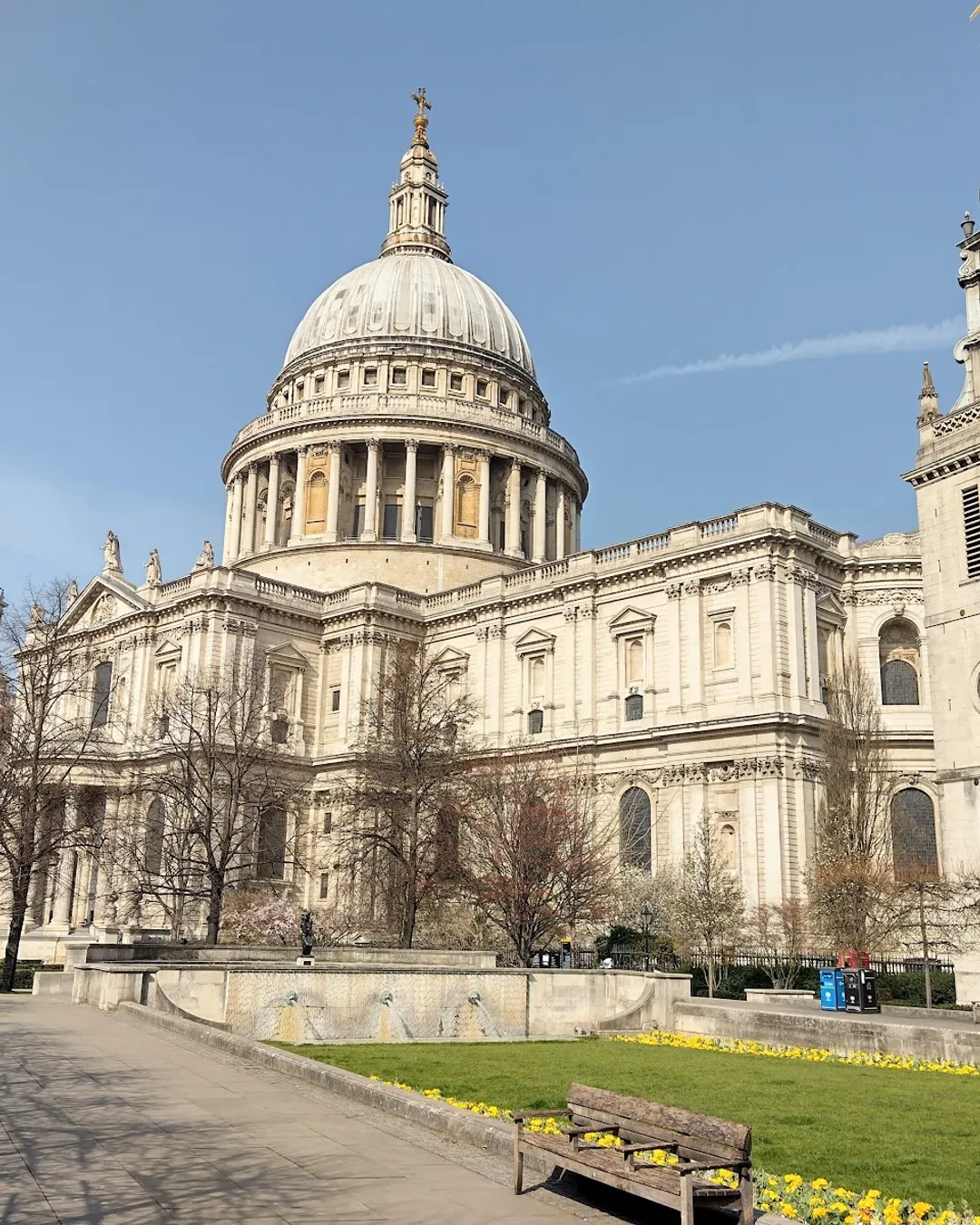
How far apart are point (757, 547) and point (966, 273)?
14.1 meters

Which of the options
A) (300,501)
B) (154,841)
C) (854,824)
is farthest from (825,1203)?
(300,501)

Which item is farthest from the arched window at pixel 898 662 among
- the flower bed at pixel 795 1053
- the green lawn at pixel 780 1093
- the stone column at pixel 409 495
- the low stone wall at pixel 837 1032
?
the green lawn at pixel 780 1093

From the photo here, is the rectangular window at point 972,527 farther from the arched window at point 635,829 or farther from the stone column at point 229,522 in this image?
the stone column at point 229,522

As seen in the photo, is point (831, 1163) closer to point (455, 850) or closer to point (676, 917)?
point (676, 917)

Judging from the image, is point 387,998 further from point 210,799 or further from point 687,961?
point 210,799

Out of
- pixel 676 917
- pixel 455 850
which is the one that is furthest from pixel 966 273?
pixel 455 850

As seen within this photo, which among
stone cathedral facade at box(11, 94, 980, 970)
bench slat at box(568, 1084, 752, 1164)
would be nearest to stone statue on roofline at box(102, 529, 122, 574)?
stone cathedral facade at box(11, 94, 980, 970)

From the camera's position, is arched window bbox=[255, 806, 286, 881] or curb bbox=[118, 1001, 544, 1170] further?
arched window bbox=[255, 806, 286, 881]

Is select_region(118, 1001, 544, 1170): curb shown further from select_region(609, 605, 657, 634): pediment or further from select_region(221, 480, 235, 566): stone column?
select_region(221, 480, 235, 566): stone column

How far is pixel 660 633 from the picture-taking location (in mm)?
52375

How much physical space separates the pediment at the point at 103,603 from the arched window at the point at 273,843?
12.9 m

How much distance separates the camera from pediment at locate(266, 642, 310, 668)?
202 feet

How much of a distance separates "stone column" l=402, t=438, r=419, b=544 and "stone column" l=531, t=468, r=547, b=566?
8262 millimetres

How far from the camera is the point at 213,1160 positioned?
34.1 feet
